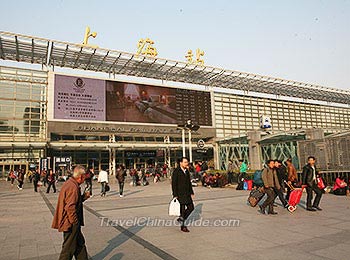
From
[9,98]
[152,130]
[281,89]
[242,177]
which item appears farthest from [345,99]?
[9,98]

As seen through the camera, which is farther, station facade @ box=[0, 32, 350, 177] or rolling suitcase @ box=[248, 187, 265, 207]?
station facade @ box=[0, 32, 350, 177]

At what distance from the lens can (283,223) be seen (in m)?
6.79

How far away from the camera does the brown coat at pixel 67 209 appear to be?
375 centimetres

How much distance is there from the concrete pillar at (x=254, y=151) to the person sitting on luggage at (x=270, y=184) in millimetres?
12824

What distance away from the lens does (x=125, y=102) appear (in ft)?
123

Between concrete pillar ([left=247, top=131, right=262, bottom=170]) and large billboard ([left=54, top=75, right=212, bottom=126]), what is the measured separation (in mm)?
19558

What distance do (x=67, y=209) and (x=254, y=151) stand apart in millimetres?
18698

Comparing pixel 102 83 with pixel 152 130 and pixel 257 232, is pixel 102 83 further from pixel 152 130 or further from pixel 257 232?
pixel 257 232

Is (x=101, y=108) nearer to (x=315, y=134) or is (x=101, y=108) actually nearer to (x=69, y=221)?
(x=315, y=134)

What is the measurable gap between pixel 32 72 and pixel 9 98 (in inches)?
162

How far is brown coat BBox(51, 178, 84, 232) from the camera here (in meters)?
3.75

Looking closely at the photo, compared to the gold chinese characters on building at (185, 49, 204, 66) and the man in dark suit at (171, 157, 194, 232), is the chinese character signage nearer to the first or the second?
the gold chinese characters on building at (185, 49, 204, 66)

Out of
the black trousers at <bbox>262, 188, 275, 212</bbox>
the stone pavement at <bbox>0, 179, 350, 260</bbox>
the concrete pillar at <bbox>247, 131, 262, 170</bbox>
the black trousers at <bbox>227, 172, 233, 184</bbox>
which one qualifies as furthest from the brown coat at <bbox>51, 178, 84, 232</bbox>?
the concrete pillar at <bbox>247, 131, 262, 170</bbox>

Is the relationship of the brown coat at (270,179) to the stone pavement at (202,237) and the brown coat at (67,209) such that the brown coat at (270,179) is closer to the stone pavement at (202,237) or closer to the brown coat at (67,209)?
the stone pavement at (202,237)
